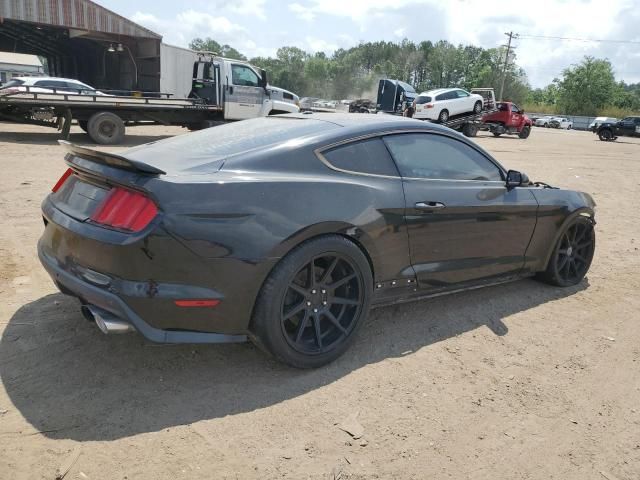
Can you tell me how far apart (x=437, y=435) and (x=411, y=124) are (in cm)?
210

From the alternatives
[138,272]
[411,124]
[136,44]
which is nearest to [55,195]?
[138,272]

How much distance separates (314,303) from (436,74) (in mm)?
126265

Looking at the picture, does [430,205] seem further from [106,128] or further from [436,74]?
[436,74]

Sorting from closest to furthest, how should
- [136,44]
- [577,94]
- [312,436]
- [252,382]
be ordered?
[312,436] < [252,382] < [136,44] < [577,94]

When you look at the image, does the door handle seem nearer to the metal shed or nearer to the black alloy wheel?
the black alloy wheel

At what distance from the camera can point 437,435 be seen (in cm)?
257

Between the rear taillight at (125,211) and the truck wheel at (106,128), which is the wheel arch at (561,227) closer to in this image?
the rear taillight at (125,211)

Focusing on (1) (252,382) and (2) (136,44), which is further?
(2) (136,44)

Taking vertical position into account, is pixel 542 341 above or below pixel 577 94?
below

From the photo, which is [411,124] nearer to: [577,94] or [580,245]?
[580,245]

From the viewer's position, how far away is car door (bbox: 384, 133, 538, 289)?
3457 mm

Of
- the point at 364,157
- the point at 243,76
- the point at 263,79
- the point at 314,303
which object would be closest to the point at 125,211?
the point at 314,303

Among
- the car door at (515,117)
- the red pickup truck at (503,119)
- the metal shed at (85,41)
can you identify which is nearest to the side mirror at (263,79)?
the metal shed at (85,41)

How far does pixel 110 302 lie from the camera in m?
2.54
